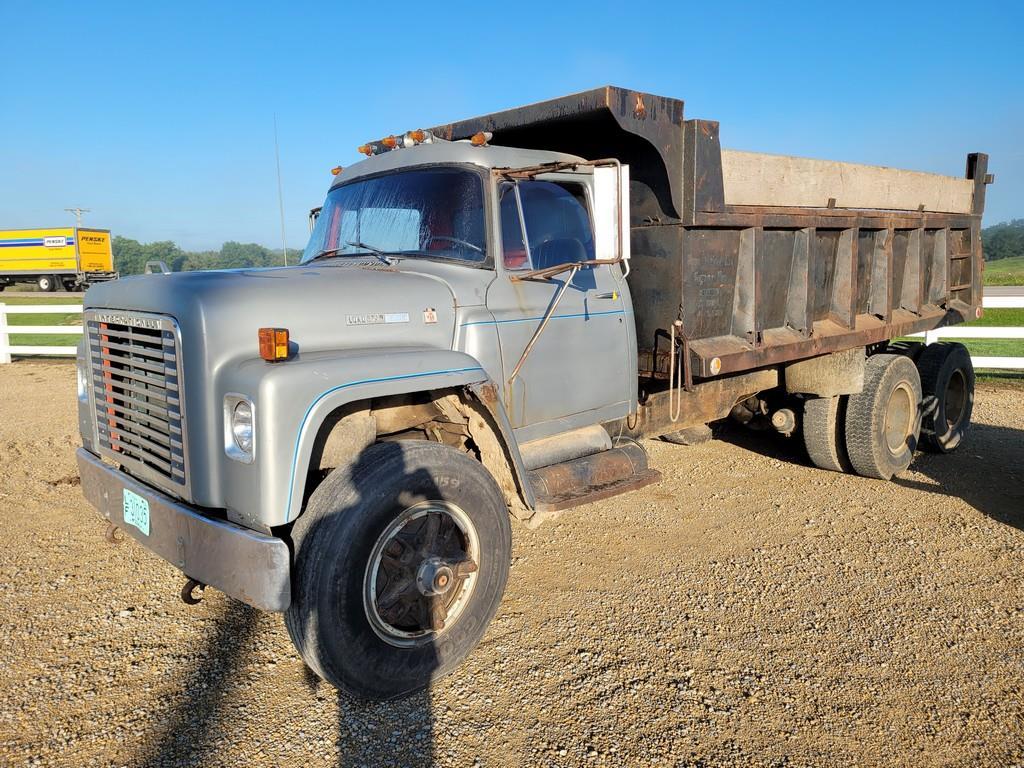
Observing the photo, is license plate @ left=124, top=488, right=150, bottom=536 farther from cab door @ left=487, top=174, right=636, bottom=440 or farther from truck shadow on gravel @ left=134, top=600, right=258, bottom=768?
cab door @ left=487, top=174, right=636, bottom=440

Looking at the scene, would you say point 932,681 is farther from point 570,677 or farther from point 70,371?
point 70,371

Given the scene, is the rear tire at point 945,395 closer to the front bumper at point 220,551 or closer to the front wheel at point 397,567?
the front wheel at point 397,567

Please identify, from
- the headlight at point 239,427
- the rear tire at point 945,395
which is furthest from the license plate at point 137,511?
the rear tire at point 945,395

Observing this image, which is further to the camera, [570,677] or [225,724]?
[570,677]

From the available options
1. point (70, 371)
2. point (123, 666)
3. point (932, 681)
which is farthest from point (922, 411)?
point (70, 371)

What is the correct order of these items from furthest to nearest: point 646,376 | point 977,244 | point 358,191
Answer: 1. point 977,244
2. point 646,376
3. point 358,191

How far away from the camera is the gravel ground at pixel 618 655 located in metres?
2.86

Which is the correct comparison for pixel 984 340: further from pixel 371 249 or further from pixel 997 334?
pixel 371 249

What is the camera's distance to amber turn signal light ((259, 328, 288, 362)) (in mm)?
2777

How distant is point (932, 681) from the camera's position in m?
3.27

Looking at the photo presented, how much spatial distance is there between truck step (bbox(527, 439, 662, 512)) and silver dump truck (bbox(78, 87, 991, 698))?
0.02 meters

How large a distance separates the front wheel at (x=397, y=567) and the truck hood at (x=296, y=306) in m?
0.54

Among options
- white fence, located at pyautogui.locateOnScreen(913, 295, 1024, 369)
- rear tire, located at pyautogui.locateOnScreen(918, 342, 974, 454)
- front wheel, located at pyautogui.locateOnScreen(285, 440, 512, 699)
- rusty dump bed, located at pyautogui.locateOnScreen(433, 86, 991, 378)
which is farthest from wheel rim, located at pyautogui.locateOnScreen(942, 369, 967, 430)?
front wheel, located at pyautogui.locateOnScreen(285, 440, 512, 699)

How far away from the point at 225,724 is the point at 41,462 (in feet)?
16.3
